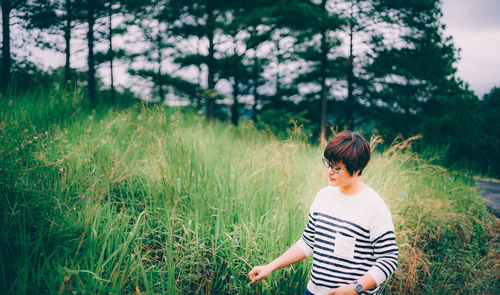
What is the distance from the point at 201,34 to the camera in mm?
10234

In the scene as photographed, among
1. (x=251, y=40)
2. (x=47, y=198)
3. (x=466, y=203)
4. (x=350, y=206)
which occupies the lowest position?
(x=466, y=203)

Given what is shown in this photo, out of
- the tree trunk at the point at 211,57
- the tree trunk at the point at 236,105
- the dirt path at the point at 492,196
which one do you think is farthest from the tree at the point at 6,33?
the tree trunk at the point at 236,105

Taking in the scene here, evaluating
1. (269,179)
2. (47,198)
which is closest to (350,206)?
(269,179)

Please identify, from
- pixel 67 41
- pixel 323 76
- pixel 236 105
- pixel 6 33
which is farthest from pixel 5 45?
pixel 323 76

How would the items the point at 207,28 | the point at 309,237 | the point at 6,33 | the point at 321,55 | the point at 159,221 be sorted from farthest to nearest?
the point at 321,55 < the point at 207,28 < the point at 6,33 < the point at 159,221 < the point at 309,237

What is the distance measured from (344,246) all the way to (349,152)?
0.44 meters

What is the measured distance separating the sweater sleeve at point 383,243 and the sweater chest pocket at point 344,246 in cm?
10

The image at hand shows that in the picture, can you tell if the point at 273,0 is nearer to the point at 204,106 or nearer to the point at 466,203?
the point at 204,106

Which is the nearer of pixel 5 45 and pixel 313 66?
pixel 5 45

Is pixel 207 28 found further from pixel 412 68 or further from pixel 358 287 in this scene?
pixel 358 287

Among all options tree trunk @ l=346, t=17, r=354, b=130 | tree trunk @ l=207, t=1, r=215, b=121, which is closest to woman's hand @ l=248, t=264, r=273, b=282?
tree trunk @ l=207, t=1, r=215, b=121

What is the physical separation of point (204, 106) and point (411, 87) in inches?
340

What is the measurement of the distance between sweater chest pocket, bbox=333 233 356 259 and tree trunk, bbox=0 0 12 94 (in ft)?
17.7

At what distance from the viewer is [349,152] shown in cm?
119
